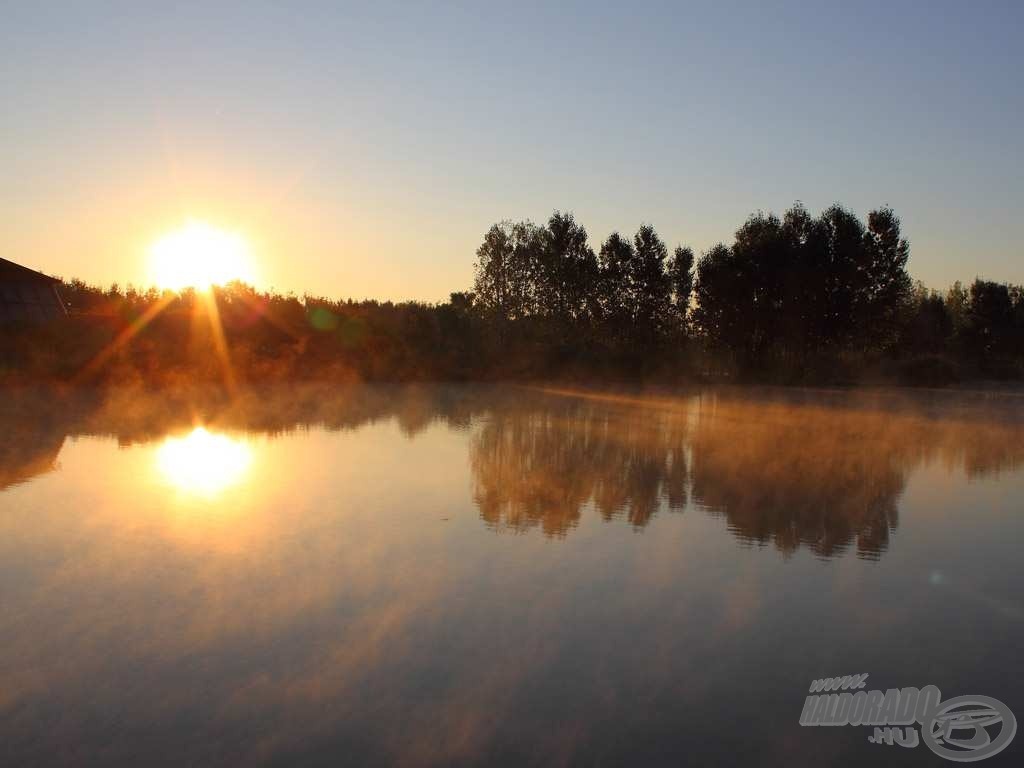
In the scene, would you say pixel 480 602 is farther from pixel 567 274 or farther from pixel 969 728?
pixel 567 274

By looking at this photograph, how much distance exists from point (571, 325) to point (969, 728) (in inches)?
1929

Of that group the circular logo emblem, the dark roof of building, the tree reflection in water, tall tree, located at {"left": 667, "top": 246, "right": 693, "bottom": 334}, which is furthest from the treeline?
the circular logo emblem

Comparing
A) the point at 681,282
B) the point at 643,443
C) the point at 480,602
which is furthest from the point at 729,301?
the point at 480,602

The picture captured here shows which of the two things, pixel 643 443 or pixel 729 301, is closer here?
pixel 643 443

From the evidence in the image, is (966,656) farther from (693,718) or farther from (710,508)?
(710,508)

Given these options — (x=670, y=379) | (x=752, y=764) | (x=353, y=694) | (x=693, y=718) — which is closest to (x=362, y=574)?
(x=353, y=694)

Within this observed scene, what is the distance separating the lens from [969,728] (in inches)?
184

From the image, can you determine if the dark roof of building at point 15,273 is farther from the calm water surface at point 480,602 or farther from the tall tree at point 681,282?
the tall tree at point 681,282

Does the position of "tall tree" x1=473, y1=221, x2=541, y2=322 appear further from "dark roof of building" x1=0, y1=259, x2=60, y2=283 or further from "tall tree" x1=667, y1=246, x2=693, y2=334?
"dark roof of building" x1=0, y1=259, x2=60, y2=283

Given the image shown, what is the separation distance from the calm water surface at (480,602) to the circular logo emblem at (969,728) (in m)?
0.13

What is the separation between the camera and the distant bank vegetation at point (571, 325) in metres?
32.3

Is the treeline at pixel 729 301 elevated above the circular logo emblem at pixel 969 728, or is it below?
above

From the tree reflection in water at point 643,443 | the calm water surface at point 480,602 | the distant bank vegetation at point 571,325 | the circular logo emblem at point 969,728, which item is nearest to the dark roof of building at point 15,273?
the distant bank vegetation at point 571,325

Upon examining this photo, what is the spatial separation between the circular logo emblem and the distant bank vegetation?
29.0 m
